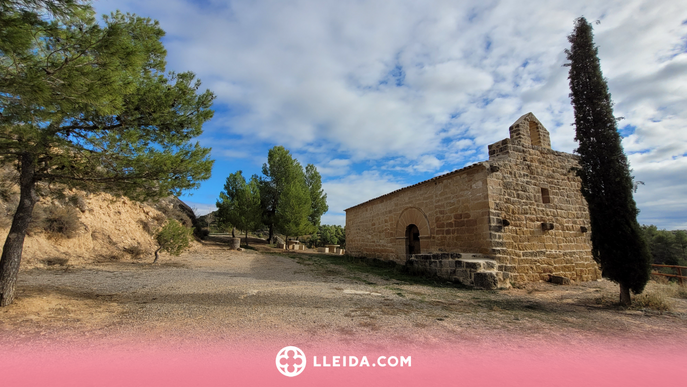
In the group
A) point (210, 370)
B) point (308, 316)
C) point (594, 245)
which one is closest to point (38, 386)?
point (210, 370)

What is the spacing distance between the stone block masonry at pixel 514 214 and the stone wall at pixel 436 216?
0.03 m

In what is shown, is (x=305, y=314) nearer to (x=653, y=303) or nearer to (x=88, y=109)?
(x=88, y=109)

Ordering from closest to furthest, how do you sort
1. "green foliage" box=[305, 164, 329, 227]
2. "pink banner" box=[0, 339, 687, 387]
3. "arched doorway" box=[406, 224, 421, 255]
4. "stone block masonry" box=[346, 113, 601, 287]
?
"pink banner" box=[0, 339, 687, 387], "stone block masonry" box=[346, 113, 601, 287], "arched doorway" box=[406, 224, 421, 255], "green foliage" box=[305, 164, 329, 227]

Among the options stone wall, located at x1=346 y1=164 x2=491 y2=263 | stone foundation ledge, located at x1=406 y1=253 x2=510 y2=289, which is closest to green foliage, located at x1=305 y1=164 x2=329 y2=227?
stone wall, located at x1=346 y1=164 x2=491 y2=263

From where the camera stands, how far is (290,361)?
2719 millimetres

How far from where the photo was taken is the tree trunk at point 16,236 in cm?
434

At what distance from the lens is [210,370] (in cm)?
247

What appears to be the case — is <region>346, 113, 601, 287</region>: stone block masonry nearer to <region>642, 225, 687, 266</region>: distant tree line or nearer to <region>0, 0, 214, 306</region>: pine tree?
<region>0, 0, 214, 306</region>: pine tree

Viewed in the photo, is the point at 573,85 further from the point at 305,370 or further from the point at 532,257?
the point at 305,370

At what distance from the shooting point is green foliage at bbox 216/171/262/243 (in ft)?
72.4

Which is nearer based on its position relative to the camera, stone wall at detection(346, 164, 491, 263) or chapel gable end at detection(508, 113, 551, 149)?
stone wall at detection(346, 164, 491, 263)

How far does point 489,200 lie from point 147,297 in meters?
8.46

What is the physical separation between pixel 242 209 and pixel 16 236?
710 inches

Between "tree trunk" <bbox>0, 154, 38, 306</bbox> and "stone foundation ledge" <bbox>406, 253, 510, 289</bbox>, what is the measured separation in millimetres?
8658
